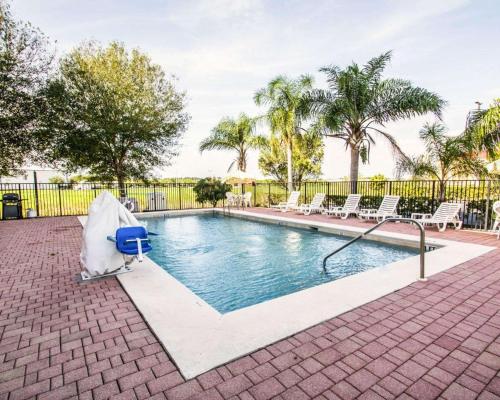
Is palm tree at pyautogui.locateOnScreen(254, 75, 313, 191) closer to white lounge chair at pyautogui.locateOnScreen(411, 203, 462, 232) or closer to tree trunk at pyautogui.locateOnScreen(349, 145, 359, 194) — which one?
tree trunk at pyautogui.locateOnScreen(349, 145, 359, 194)

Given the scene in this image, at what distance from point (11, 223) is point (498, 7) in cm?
1753

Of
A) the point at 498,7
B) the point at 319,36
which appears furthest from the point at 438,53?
the point at 319,36

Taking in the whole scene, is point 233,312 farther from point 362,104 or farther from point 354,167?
point 362,104

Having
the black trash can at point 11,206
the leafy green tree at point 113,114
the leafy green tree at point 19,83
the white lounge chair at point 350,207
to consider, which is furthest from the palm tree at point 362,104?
the black trash can at point 11,206

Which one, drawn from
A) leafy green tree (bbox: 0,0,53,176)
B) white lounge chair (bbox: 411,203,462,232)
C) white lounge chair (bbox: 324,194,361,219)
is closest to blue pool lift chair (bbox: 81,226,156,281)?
→ white lounge chair (bbox: 411,203,462,232)

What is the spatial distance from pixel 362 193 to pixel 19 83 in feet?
50.9

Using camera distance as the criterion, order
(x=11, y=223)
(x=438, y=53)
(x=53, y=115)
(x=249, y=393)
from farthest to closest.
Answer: (x=53, y=115) < (x=438, y=53) < (x=11, y=223) < (x=249, y=393)

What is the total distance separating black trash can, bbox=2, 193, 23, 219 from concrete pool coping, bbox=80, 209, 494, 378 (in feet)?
32.5

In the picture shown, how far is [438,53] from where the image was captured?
11.5m

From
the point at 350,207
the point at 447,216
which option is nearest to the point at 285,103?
the point at 350,207

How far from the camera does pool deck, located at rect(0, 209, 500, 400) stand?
6.47ft

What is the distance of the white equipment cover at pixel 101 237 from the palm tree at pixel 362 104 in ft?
32.9

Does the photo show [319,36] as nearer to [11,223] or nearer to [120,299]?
[120,299]

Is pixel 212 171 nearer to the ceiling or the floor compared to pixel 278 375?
nearer to the ceiling
